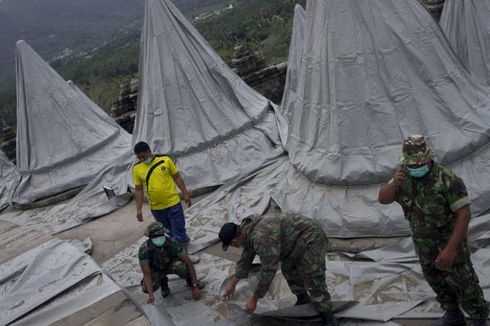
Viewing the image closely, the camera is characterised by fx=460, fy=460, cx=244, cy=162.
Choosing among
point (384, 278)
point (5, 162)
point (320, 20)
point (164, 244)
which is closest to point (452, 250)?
point (384, 278)

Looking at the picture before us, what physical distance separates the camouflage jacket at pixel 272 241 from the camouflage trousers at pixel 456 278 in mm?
714

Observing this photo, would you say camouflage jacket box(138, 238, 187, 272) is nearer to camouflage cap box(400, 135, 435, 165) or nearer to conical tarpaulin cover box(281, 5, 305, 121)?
camouflage cap box(400, 135, 435, 165)

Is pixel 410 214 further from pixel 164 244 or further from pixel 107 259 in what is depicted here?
pixel 107 259

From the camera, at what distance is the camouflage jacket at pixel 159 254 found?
12.7ft

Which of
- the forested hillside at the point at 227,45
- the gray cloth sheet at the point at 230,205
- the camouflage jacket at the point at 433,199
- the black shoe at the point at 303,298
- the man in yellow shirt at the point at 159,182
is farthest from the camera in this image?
the forested hillside at the point at 227,45

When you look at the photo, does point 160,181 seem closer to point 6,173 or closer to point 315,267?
point 315,267

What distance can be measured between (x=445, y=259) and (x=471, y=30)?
5886mm

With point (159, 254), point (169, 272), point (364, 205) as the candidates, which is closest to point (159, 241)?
point (159, 254)

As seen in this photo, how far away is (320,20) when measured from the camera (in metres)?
4.50

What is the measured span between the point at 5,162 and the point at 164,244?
8.46m

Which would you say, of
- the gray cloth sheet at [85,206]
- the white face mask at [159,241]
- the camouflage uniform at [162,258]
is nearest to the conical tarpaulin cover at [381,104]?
the camouflage uniform at [162,258]

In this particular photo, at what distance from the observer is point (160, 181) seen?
184 inches

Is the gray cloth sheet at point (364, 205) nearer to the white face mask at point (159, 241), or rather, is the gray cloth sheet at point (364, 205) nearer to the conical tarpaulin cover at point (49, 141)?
the white face mask at point (159, 241)

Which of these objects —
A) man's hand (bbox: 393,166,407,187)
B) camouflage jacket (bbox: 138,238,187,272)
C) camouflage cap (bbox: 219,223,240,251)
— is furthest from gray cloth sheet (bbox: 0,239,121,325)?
man's hand (bbox: 393,166,407,187)
